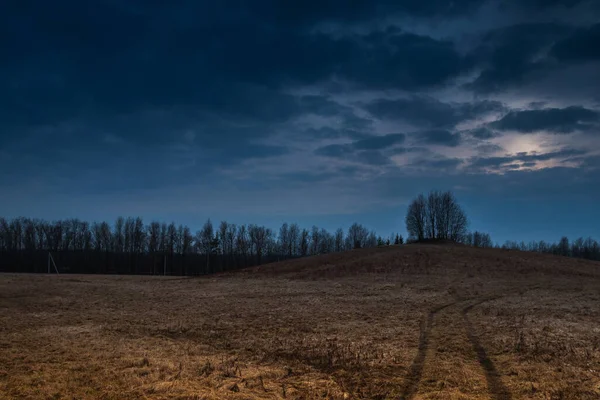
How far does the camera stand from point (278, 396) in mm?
9328

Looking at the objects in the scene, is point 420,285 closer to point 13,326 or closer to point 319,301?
point 319,301

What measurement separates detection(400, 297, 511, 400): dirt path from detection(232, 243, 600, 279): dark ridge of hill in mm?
33241

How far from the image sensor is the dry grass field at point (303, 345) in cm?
980

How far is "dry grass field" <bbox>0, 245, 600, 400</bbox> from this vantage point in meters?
9.80

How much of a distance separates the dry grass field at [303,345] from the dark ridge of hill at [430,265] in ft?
55.5

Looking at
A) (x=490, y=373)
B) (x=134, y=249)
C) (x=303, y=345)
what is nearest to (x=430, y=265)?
(x=303, y=345)

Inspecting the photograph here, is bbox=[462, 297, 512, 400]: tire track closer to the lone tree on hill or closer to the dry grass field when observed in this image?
the dry grass field

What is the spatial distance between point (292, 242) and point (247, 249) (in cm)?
2132

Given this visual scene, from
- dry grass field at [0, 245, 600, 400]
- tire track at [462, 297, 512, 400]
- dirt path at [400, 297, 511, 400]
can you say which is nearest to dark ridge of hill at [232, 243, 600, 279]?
dry grass field at [0, 245, 600, 400]

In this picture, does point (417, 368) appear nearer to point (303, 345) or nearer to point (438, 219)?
point (303, 345)

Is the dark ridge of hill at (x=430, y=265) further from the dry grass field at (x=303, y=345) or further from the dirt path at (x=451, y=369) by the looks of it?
the dirt path at (x=451, y=369)

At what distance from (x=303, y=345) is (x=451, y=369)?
5190 mm

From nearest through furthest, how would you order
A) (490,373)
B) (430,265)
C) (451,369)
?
(490,373) < (451,369) < (430,265)

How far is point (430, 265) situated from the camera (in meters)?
52.6
